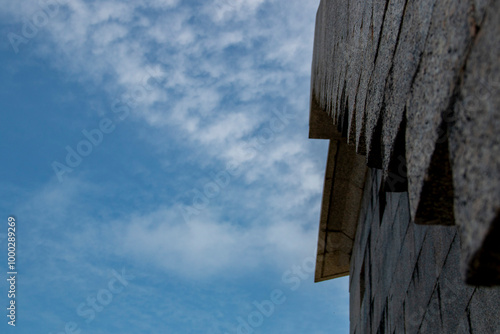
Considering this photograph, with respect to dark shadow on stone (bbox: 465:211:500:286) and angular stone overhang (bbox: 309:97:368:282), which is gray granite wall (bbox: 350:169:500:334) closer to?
angular stone overhang (bbox: 309:97:368:282)

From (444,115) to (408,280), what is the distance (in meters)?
3.78

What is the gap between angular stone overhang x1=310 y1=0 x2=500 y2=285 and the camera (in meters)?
0.91

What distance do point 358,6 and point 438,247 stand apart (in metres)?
2.05

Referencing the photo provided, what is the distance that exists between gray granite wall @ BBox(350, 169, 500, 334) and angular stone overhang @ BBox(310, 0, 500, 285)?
1.10 metres

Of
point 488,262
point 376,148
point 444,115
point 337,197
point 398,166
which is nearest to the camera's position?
point 488,262

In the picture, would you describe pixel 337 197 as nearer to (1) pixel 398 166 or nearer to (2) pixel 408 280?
(2) pixel 408 280

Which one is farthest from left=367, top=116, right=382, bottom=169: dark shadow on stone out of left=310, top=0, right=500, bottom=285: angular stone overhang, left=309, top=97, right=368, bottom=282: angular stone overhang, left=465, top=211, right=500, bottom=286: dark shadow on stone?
left=309, top=97, right=368, bottom=282: angular stone overhang

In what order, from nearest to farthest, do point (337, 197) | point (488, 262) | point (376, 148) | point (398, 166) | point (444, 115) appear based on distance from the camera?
1. point (488, 262)
2. point (444, 115)
3. point (398, 166)
4. point (376, 148)
5. point (337, 197)

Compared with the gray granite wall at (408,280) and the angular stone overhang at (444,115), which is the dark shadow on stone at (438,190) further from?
the gray granite wall at (408,280)

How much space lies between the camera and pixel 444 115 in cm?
117

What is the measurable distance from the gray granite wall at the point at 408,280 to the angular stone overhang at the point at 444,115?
110cm

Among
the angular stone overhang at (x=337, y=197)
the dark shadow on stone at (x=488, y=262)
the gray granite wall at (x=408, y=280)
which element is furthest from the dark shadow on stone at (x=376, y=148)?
the angular stone overhang at (x=337, y=197)

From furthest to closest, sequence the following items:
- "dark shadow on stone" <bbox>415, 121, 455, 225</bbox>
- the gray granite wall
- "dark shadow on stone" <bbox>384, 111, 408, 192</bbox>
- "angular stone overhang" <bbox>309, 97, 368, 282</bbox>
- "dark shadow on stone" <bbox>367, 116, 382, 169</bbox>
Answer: "angular stone overhang" <bbox>309, 97, 368, 282</bbox> → the gray granite wall → "dark shadow on stone" <bbox>367, 116, 382, 169</bbox> → "dark shadow on stone" <bbox>384, 111, 408, 192</bbox> → "dark shadow on stone" <bbox>415, 121, 455, 225</bbox>

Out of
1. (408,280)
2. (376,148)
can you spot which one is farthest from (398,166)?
(408,280)
